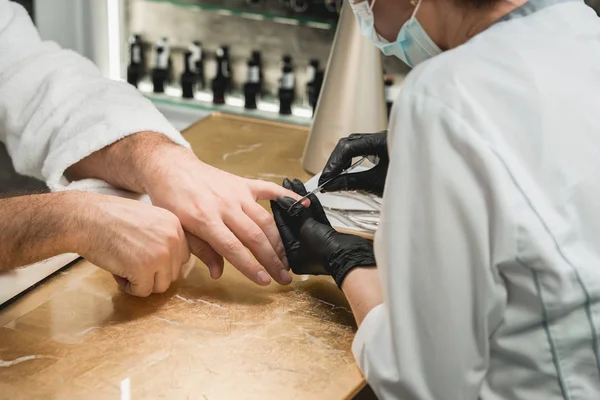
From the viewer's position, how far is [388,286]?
2.79 ft

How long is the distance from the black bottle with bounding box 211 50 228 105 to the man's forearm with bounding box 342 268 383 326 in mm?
1288

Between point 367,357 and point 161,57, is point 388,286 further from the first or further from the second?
point 161,57

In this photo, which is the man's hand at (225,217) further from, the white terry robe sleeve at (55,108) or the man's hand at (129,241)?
the white terry robe sleeve at (55,108)

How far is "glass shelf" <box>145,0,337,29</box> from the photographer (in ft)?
6.90

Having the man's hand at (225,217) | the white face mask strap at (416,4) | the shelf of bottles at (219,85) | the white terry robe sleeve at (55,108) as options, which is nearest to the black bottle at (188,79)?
the shelf of bottles at (219,85)

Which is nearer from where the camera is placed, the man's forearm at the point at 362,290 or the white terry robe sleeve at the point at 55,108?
the man's forearm at the point at 362,290

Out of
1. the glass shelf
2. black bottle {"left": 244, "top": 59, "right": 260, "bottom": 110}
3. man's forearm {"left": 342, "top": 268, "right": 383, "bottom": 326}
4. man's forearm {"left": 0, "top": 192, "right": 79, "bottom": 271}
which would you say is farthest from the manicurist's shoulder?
black bottle {"left": 244, "top": 59, "right": 260, "bottom": 110}

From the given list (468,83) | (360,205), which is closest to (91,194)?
(360,205)

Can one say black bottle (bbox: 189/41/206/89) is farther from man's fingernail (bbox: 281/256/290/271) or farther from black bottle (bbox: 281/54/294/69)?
man's fingernail (bbox: 281/256/290/271)

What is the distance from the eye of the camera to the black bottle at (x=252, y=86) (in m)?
2.21

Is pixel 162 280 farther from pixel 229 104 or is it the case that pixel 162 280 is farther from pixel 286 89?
pixel 229 104

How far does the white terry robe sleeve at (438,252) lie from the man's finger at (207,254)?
1.28ft

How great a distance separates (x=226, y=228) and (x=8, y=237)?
0.31 metres

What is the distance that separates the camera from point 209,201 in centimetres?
122
